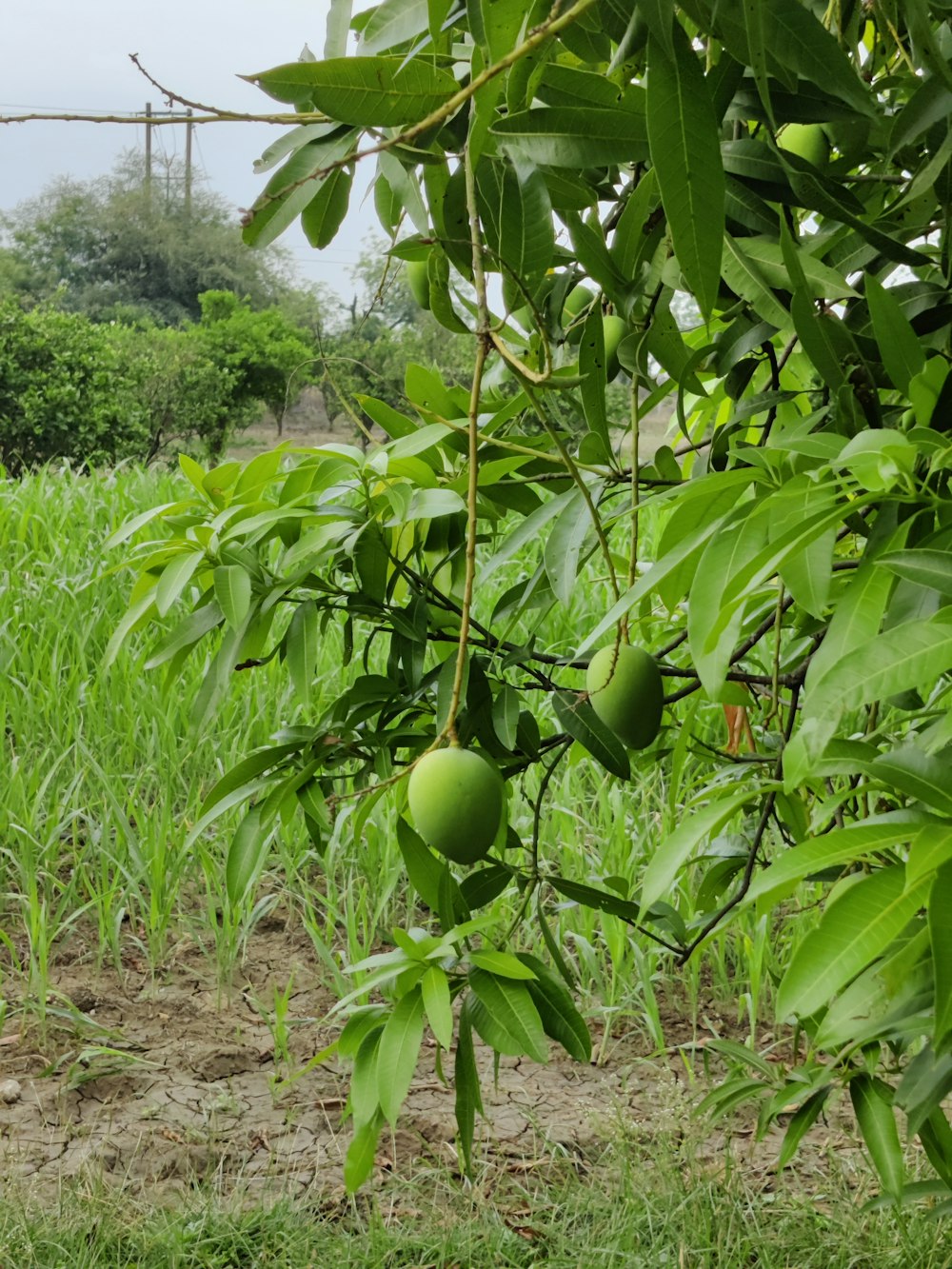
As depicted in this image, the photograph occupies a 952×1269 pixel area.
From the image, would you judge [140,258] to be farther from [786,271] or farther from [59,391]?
[786,271]

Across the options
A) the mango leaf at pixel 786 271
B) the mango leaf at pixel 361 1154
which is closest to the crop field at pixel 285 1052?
the mango leaf at pixel 361 1154

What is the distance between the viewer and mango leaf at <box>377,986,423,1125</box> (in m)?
0.85

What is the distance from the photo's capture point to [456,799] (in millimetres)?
639

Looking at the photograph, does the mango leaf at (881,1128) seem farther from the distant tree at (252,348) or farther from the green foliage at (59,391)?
the distant tree at (252,348)

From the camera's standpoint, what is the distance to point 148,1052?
1907 millimetres

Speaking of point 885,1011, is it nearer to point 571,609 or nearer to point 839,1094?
point 839,1094

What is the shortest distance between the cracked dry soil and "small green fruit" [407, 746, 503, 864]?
102 cm

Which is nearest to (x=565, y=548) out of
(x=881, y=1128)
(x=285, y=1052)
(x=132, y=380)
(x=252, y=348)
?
(x=881, y=1128)

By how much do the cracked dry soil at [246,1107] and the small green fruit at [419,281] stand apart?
1072mm

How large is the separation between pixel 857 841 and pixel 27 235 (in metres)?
29.9

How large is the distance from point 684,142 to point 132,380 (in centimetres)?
1479

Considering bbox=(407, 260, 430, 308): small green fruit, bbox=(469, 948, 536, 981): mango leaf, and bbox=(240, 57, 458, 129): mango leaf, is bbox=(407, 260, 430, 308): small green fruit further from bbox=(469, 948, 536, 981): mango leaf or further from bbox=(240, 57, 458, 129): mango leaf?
bbox=(469, 948, 536, 981): mango leaf

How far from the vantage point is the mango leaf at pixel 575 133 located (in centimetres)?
59

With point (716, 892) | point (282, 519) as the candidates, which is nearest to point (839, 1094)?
point (716, 892)
